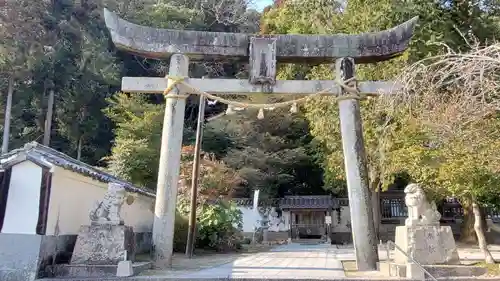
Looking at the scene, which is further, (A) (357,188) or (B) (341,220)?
(B) (341,220)

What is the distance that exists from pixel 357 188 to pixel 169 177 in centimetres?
404

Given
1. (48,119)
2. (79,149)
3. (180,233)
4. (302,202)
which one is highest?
Answer: (48,119)

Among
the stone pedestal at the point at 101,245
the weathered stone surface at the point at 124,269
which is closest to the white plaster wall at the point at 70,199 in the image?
the stone pedestal at the point at 101,245

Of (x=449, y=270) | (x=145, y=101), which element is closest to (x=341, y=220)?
(x=145, y=101)

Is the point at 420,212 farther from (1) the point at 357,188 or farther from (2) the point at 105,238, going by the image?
(2) the point at 105,238

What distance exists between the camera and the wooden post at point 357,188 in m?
9.39

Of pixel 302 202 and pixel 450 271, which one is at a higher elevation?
pixel 302 202

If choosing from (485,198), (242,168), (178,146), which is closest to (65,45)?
(242,168)

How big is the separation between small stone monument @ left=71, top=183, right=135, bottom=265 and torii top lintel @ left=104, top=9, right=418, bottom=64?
11.0 feet

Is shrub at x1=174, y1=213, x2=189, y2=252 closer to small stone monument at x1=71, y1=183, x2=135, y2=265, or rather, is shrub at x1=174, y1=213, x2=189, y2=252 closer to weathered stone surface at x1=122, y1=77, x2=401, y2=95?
small stone monument at x1=71, y1=183, x2=135, y2=265

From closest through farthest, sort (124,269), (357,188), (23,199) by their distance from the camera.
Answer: (124,269)
(23,199)
(357,188)

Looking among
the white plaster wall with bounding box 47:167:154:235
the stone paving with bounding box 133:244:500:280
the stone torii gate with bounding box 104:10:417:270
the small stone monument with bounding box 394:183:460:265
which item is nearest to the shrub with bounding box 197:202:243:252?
the stone paving with bounding box 133:244:500:280

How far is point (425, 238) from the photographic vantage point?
8289mm

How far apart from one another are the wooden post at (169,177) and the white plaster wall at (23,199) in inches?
94.0
